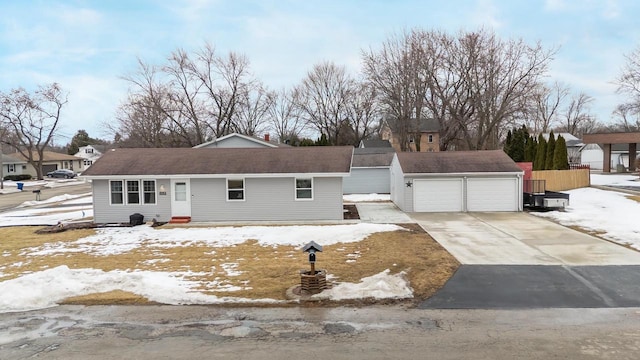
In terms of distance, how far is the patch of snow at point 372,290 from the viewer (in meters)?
9.67

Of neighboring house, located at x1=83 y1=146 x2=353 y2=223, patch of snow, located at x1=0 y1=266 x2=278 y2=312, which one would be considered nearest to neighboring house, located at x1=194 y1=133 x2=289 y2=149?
neighboring house, located at x1=83 y1=146 x2=353 y2=223

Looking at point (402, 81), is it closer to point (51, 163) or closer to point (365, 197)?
point (365, 197)

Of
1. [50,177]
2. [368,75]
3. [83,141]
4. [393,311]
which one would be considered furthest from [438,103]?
[83,141]

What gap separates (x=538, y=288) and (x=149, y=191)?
17.2 m

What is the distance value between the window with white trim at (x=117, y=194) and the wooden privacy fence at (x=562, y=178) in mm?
24274

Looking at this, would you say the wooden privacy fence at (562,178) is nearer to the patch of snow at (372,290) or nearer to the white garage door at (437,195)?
the white garage door at (437,195)

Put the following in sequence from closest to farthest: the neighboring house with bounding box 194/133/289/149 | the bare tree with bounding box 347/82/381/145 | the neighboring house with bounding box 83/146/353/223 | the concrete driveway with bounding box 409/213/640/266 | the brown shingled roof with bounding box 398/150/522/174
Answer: the concrete driveway with bounding box 409/213/640/266
the neighboring house with bounding box 83/146/353/223
the brown shingled roof with bounding box 398/150/522/174
the neighboring house with bounding box 194/133/289/149
the bare tree with bounding box 347/82/381/145

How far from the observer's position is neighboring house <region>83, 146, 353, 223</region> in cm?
2117

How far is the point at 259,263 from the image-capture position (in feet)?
43.3

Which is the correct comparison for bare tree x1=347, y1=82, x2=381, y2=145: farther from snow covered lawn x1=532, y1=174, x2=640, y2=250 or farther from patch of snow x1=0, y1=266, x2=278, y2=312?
patch of snow x1=0, y1=266, x2=278, y2=312

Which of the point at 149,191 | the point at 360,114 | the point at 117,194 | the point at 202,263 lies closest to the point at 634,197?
the point at 202,263

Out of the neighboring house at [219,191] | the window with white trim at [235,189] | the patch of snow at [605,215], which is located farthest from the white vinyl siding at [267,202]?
the patch of snow at [605,215]

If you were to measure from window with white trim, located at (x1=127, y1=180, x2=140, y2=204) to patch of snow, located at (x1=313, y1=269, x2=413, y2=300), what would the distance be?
14372mm

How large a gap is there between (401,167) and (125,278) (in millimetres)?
16375
